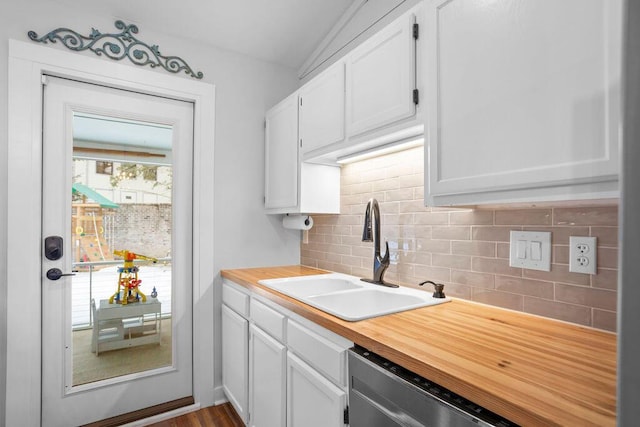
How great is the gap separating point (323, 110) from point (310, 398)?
1.40 meters

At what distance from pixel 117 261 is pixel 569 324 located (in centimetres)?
236

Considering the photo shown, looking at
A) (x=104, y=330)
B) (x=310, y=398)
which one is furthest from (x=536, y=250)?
(x=104, y=330)

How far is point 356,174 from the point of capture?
7.10 feet

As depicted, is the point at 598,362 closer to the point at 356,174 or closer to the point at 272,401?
the point at 272,401

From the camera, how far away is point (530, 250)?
1.25 m

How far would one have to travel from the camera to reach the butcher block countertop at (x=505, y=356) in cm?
64

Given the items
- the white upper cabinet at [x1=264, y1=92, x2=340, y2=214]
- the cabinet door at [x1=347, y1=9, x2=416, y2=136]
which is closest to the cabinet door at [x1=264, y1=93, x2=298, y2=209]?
the white upper cabinet at [x1=264, y1=92, x2=340, y2=214]

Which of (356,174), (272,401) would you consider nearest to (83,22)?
(356,174)

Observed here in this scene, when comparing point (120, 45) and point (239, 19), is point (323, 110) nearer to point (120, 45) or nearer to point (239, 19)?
point (239, 19)

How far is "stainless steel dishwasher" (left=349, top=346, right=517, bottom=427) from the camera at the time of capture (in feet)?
2.42

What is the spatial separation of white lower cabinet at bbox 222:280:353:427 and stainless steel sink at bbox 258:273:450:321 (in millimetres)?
135

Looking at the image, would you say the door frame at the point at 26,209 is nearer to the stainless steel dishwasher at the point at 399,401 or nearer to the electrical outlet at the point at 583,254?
the stainless steel dishwasher at the point at 399,401

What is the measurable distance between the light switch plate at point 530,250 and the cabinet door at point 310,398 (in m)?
0.81

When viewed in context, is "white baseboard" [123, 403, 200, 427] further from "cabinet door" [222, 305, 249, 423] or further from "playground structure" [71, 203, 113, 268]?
"playground structure" [71, 203, 113, 268]
